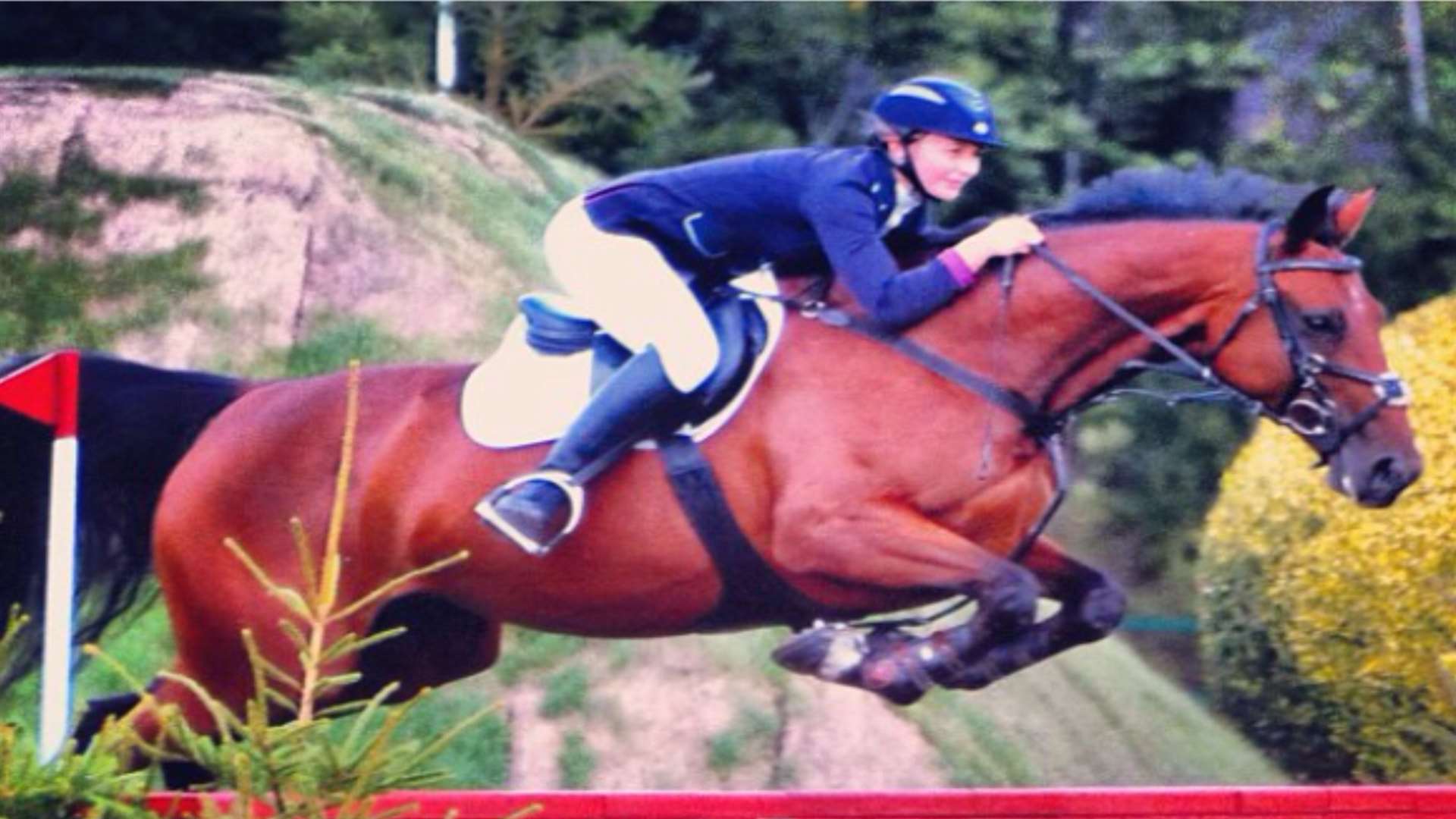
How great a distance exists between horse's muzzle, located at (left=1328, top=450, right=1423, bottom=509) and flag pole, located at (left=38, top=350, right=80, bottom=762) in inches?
114

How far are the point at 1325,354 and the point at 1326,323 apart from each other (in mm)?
69

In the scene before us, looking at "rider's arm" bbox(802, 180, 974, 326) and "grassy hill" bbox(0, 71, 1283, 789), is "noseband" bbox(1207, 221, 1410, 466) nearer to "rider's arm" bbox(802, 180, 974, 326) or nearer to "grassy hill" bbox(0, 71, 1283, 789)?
"rider's arm" bbox(802, 180, 974, 326)

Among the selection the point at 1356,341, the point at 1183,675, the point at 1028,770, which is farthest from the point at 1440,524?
the point at 1183,675

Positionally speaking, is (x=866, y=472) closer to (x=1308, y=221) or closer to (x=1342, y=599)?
(x=1308, y=221)

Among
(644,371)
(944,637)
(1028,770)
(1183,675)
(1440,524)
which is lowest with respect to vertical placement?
(1183,675)

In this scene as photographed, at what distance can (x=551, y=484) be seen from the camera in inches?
208

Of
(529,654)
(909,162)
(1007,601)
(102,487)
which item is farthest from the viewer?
(529,654)

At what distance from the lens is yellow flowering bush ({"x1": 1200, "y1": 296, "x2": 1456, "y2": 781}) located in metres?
7.41

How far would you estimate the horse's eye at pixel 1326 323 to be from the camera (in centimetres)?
515

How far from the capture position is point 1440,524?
23.8 feet

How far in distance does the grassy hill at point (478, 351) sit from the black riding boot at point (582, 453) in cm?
210

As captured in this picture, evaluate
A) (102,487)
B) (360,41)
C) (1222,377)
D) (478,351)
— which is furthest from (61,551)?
(360,41)

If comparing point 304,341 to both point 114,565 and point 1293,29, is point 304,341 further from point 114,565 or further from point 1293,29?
point 1293,29

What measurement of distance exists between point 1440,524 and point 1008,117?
186 inches
